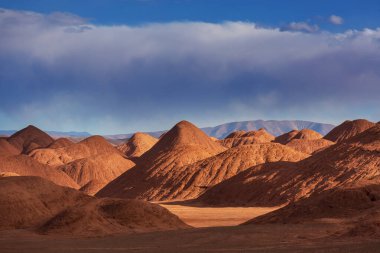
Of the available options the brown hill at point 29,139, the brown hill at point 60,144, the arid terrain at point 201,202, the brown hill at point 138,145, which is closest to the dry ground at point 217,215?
the arid terrain at point 201,202

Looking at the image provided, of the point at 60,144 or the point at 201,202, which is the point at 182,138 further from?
the point at 60,144

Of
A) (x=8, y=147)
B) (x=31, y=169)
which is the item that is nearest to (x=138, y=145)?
(x=8, y=147)

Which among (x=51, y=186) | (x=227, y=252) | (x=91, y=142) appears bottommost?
(x=227, y=252)

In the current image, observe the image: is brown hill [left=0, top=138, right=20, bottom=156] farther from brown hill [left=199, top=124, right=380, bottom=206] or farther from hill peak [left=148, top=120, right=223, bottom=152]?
brown hill [left=199, top=124, right=380, bottom=206]

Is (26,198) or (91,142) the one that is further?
(91,142)

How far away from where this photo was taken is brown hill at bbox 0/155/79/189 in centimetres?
8862

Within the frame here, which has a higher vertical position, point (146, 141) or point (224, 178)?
point (146, 141)

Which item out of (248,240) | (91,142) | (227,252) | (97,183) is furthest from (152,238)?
(91,142)

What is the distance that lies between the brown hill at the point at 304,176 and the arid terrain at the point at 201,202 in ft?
0.43

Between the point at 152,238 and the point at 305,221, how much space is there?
7.50 metres

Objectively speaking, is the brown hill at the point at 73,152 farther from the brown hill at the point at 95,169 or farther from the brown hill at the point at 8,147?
the brown hill at the point at 95,169

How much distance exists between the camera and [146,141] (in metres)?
150

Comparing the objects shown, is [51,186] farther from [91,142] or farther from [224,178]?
[91,142]

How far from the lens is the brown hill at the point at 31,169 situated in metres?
88.6
